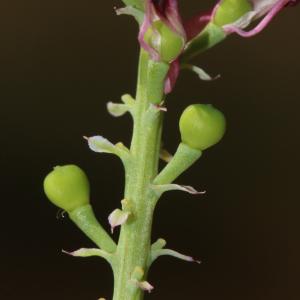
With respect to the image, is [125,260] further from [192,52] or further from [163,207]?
[163,207]

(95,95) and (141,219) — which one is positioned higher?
(95,95)

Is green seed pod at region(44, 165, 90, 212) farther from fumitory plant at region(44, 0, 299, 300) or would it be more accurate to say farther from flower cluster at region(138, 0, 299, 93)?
flower cluster at region(138, 0, 299, 93)

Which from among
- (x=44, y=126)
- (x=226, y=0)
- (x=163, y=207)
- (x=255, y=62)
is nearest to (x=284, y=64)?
(x=255, y=62)

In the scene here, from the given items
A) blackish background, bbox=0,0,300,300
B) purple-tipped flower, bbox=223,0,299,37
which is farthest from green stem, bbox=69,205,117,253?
blackish background, bbox=0,0,300,300

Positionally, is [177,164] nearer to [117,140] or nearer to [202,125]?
[202,125]

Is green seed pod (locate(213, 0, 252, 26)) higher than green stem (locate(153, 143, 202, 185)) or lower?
higher

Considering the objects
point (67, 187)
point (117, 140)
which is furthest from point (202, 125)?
point (117, 140)

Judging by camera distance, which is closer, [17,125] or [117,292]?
[117,292]
